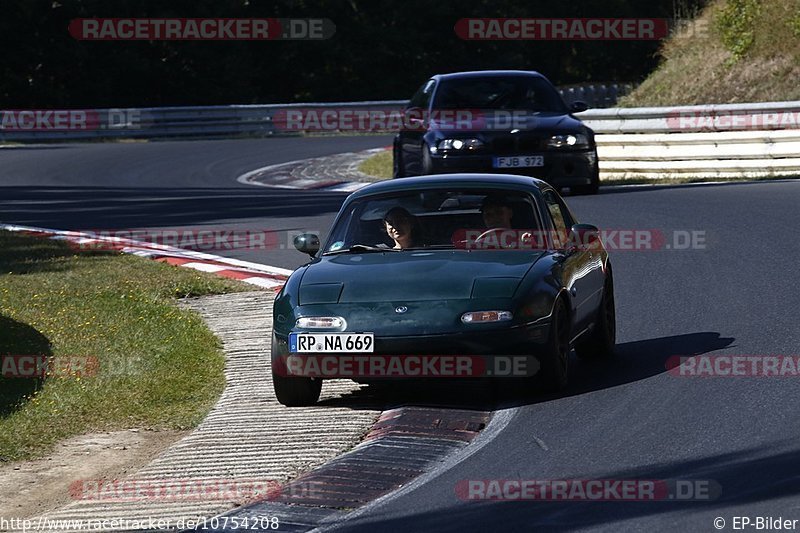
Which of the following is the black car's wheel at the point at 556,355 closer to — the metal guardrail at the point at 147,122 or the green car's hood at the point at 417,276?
the green car's hood at the point at 417,276

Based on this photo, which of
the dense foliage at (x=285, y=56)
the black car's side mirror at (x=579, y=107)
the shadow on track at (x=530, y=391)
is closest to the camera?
the shadow on track at (x=530, y=391)

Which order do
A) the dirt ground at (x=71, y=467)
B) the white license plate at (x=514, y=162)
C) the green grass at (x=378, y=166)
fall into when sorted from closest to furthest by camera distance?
the dirt ground at (x=71, y=467) → the white license plate at (x=514, y=162) → the green grass at (x=378, y=166)

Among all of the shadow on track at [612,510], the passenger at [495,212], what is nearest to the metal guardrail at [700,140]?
the passenger at [495,212]

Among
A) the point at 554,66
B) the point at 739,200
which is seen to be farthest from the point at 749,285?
the point at 554,66

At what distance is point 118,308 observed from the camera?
1247cm

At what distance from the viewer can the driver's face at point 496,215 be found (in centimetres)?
945

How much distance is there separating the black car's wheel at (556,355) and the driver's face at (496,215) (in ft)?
2.91

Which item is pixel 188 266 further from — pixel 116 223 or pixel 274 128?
pixel 274 128

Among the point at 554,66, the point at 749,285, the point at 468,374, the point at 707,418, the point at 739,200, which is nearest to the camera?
the point at 707,418

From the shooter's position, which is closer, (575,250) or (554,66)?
(575,250)

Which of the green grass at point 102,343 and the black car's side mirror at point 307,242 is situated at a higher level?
the black car's side mirror at point 307,242

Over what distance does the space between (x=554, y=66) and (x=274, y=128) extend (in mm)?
17292

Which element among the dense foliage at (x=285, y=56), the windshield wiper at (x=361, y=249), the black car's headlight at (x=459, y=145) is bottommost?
the windshield wiper at (x=361, y=249)

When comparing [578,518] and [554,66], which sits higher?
[554,66]
